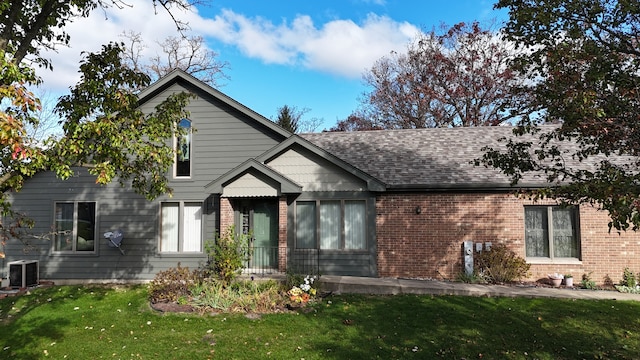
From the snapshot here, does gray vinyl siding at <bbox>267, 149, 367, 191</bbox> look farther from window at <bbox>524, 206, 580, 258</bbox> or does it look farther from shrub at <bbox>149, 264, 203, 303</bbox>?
window at <bbox>524, 206, 580, 258</bbox>

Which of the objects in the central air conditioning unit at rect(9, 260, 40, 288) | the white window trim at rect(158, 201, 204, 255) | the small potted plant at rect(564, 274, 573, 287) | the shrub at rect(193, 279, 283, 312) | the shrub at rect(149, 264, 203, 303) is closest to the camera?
the shrub at rect(193, 279, 283, 312)

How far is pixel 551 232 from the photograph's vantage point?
11688 mm

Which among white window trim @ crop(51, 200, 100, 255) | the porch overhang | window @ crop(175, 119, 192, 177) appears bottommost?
white window trim @ crop(51, 200, 100, 255)

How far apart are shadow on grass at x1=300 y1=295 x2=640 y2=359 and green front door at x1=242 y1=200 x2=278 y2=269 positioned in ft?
11.9

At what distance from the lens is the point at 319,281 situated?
10.2m

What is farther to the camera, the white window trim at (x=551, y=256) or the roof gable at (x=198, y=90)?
the roof gable at (x=198, y=90)

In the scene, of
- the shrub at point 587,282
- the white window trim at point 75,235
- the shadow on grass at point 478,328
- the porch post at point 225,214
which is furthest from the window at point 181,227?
the shrub at point 587,282

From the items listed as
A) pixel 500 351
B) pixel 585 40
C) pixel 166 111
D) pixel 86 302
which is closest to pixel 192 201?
pixel 86 302

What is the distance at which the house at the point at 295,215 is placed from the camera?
11.6 metres

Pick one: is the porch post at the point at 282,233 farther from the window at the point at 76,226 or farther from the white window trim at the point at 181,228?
the window at the point at 76,226

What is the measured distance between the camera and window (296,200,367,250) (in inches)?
466

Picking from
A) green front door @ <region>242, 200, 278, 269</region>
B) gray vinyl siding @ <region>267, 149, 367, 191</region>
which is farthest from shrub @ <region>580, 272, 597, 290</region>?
green front door @ <region>242, 200, 278, 269</region>

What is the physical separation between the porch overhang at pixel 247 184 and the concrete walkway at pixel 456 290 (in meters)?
3.07

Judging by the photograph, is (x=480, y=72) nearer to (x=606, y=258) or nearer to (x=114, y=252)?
(x=606, y=258)
